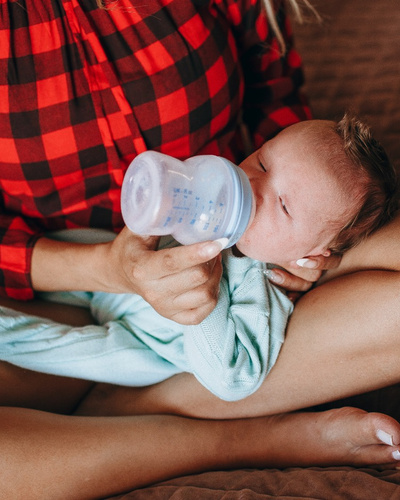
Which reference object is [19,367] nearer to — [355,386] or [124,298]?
[124,298]

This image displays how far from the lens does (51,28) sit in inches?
38.3

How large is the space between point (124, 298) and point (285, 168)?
47 centimetres

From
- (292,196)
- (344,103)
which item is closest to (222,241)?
(292,196)

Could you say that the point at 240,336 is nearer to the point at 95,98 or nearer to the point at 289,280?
the point at 289,280

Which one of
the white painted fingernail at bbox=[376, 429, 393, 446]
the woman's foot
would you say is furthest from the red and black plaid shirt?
the white painted fingernail at bbox=[376, 429, 393, 446]

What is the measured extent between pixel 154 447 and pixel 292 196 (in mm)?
554

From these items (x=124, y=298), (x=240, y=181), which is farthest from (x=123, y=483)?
(x=240, y=181)

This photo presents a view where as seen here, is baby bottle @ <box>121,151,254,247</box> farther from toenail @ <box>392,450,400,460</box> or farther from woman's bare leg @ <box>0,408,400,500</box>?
toenail @ <box>392,450,400,460</box>

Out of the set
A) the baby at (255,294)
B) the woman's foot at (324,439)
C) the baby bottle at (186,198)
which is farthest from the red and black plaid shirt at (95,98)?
the woman's foot at (324,439)

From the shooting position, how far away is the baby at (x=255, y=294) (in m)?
0.94

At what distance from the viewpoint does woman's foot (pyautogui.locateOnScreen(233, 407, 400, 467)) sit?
3.35ft

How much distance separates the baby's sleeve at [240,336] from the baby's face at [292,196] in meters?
0.10

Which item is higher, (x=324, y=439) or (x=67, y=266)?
(x=67, y=266)

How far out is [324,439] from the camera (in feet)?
3.51
